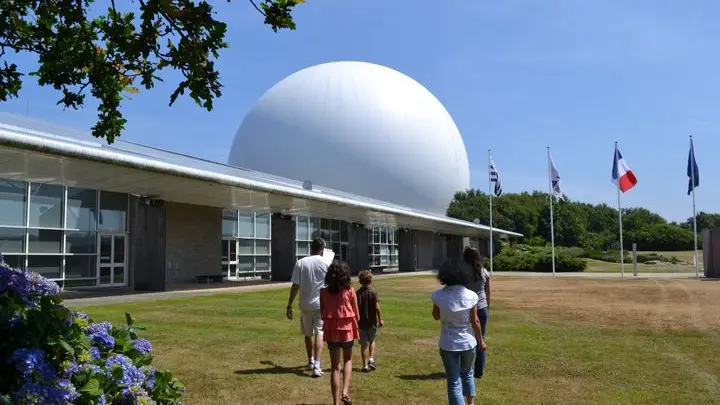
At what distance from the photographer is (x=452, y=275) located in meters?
5.63

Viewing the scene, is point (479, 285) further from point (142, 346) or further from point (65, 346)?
point (65, 346)

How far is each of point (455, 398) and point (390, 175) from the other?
51.6m

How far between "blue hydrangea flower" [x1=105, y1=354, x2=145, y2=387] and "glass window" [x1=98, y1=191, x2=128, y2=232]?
20081 millimetres

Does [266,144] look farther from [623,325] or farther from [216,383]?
[216,383]

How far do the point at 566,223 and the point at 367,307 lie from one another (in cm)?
6793

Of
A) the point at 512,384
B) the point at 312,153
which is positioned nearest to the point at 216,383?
the point at 512,384

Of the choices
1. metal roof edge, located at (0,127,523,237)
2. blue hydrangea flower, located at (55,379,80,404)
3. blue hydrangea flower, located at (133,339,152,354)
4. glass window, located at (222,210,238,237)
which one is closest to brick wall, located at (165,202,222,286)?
glass window, located at (222,210,238,237)

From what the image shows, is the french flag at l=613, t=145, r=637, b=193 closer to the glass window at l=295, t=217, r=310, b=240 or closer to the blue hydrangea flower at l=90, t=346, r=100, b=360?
the glass window at l=295, t=217, r=310, b=240

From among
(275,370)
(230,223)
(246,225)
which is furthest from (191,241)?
(275,370)

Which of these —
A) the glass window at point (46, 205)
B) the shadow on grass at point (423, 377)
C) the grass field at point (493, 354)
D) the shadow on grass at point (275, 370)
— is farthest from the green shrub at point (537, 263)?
the shadow on grass at point (275, 370)

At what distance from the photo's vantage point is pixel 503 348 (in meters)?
9.77

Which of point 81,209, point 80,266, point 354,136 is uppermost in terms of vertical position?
point 354,136

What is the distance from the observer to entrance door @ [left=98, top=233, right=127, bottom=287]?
70.2 ft

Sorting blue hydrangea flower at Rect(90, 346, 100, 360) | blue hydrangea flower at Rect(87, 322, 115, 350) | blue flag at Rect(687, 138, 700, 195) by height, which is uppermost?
blue flag at Rect(687, 138, 700, 195)
